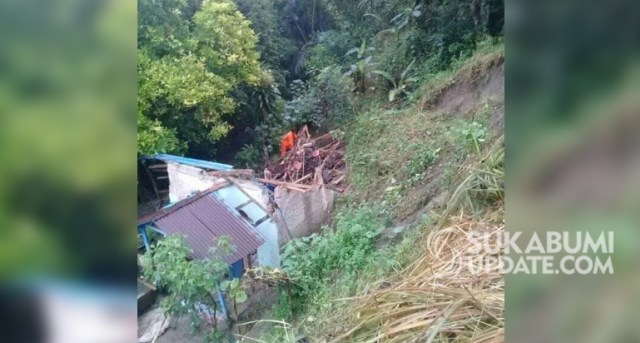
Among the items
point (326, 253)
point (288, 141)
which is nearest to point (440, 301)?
point (326, 253)

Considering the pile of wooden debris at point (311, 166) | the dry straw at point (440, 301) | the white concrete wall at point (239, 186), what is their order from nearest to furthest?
the dry straw at point (440, 301) → the white concrete wall at point (239, 186) → the pile of wooden debris at point (311, 166)

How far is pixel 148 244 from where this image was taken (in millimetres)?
1401

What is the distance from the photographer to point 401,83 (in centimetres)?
175

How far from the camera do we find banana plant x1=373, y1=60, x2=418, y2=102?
173 cm

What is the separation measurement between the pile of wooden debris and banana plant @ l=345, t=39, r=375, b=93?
0.59 ft

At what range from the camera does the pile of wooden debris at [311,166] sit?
1684 mm

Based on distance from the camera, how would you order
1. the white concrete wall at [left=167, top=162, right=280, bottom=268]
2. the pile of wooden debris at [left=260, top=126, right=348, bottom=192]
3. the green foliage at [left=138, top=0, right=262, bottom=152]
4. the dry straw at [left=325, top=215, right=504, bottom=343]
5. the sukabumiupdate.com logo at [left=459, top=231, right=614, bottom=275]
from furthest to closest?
1. the pile of wooden debris at [left=260, top=126, right=348, bottom=192]
2. the white concrete wall at [left=167, top=162, right=280, bottom=268]
3. the green foliage at [left=138, top=0, right=262, bottom=152]
4. the dry straw at [left=325, top=215, right=504, bottom=343]
5. the sukabumiupdate.com logo at [left=459, top=231, right=614, bottom=275]

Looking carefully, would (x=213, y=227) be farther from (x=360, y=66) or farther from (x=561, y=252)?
(x=561, y=252)

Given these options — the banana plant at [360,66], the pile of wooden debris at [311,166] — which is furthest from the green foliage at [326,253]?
the banana plant at [360,66]

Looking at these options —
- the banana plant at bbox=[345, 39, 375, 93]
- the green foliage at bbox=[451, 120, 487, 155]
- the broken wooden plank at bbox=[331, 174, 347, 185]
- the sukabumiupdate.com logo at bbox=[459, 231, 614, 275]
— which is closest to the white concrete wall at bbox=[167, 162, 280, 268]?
the broken wooden plank at bbox=[331, 174, 347, 185]

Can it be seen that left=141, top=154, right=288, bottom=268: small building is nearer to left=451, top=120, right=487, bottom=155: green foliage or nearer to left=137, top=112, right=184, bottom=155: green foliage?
left=137, top=112, right=184, bottom=155: green foliage

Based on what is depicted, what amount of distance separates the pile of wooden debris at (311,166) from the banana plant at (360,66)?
0.18 m

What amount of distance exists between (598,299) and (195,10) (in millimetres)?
1183

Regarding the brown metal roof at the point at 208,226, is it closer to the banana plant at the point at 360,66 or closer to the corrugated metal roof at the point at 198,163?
the corrugated metal roof at the point at 198,163
